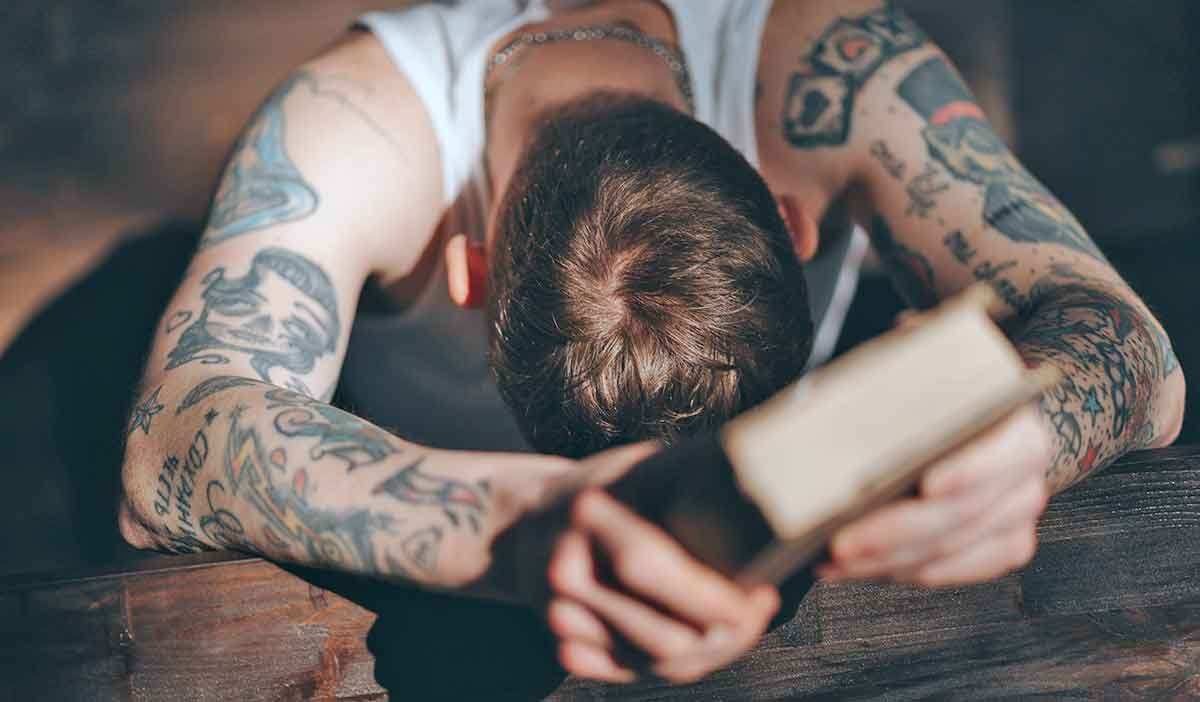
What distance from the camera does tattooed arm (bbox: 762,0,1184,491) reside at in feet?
2.37

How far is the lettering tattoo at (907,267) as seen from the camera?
2.99ft

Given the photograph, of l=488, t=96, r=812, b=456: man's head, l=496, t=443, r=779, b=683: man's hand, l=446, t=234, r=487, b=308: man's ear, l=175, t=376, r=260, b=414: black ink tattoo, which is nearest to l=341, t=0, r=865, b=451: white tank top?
l=446, t=234, r=487, b=308: man's ear

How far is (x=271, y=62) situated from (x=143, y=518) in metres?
0.95

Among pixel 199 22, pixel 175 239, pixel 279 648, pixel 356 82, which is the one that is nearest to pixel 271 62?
pixel 199 22

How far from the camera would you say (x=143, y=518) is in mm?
679

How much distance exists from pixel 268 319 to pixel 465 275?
Answer: 0.17 m

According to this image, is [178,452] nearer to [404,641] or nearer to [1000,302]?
[404,641]

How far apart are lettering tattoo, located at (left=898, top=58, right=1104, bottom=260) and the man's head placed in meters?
0.28

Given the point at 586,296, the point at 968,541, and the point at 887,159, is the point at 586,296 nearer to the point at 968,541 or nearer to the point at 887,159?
the point at 968,541

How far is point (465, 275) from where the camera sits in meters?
0.82

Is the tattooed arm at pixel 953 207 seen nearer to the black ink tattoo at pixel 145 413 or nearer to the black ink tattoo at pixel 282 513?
the black ink tattoo at pixel 282 513

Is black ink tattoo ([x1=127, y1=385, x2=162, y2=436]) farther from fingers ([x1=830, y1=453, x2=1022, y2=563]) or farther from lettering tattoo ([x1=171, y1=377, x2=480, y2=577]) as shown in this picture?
fingers ([x1=830, y1=453, x2=1022, y2=563])

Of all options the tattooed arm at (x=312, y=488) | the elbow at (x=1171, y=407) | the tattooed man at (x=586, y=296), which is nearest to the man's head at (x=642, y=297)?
the tattooed man at (x=586, y=296)

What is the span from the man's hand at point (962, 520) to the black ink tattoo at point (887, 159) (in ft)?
1.73
